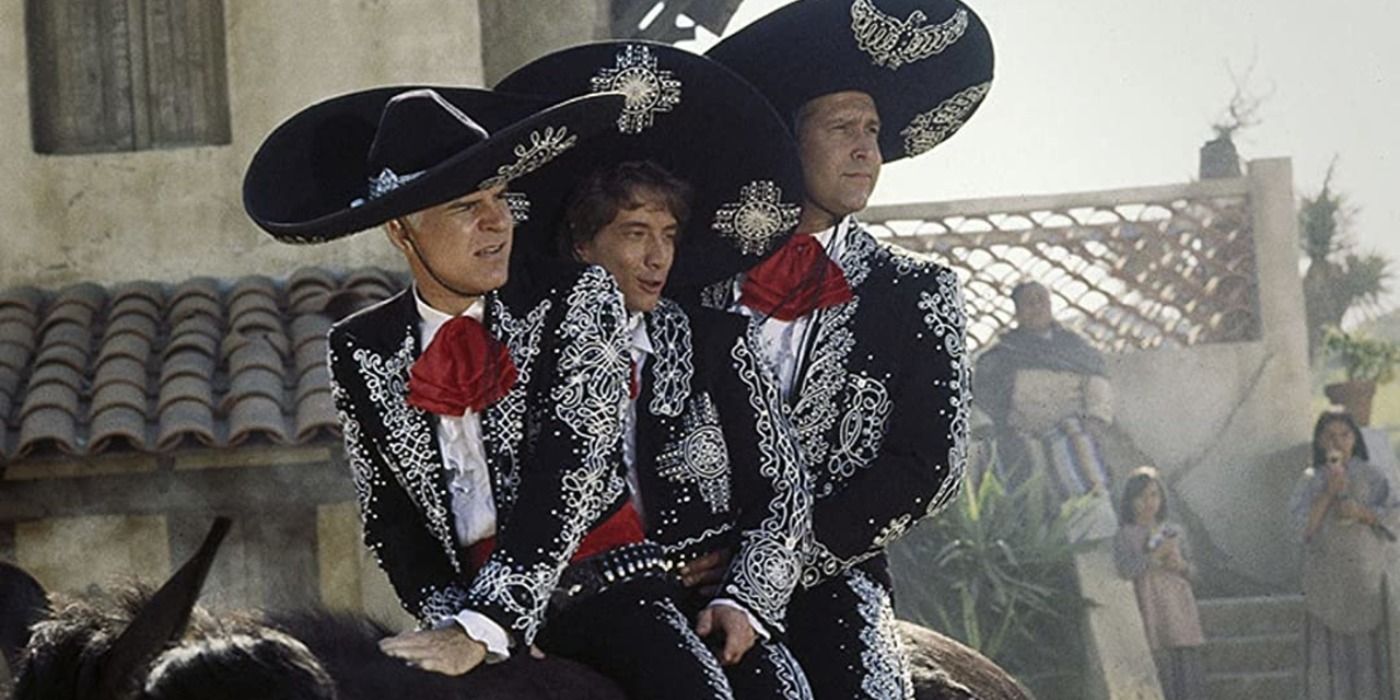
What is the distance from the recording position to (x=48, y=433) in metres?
11.1

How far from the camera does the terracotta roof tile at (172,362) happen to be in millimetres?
11156

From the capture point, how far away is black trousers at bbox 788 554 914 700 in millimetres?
5340

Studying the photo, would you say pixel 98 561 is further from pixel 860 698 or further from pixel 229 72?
pixel 860 698

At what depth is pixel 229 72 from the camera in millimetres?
13141

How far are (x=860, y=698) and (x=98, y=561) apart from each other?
285 inches

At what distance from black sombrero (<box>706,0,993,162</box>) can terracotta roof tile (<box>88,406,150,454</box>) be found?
5.65 meters

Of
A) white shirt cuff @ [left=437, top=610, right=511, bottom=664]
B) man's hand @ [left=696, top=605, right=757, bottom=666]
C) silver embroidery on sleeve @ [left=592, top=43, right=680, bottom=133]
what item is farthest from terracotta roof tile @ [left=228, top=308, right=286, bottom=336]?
white shirt cuff @ [left=437, top=610, right=511, bottom=664]

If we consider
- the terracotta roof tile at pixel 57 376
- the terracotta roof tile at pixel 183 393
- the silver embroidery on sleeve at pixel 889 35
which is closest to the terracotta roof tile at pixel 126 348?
the terracotta roof tile at pixel 57 376

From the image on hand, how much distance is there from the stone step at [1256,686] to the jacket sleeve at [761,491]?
34.0 ft

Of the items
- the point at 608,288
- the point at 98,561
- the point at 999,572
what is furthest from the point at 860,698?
the point at 999,572

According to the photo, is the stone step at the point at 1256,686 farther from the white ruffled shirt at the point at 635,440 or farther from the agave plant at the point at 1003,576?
the white ruffled shirt at the point at 635,440

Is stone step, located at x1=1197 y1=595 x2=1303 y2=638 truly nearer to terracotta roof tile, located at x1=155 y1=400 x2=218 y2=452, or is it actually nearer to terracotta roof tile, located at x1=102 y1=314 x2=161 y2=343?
terracotta roof tile, located at x1=102 y1=314 x2=161 y2=343

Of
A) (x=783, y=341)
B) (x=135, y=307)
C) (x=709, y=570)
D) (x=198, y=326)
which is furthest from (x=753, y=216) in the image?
(x=135, y=307)

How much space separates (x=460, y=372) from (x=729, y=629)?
2.20 feet
